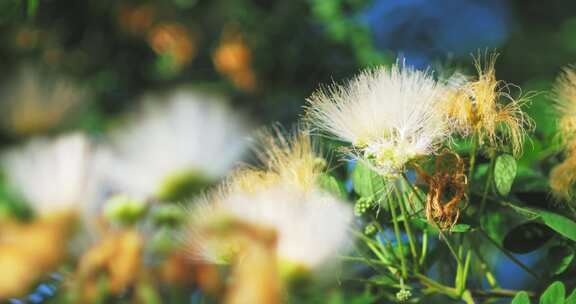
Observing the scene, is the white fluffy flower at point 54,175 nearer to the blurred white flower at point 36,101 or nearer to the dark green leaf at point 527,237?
the blurred white flower at point 36,101

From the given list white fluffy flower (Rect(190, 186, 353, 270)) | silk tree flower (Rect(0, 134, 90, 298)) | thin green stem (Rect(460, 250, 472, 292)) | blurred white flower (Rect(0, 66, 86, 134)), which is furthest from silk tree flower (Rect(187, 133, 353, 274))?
blurred white flower (Rect(0, 66, 86, 134))

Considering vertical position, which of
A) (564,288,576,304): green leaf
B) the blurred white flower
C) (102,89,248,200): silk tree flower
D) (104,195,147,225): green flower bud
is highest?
the blurred white flower

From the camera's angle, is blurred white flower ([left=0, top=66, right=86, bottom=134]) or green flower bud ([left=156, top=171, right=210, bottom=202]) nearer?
green flower bud ([left=156, top=171, right=210, bottom=202])

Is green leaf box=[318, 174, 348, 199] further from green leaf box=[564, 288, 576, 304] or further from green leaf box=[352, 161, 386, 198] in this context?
green leaf box=[564, 288, 576, 304]

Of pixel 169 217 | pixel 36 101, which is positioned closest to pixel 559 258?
pixel 169 217

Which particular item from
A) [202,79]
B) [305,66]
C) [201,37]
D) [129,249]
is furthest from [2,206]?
[201,37]

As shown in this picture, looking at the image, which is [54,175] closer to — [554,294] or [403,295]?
[403,295]

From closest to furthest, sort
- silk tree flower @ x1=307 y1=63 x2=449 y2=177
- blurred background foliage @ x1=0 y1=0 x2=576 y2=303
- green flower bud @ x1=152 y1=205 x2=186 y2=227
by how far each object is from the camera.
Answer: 1. silk tree flower @ x1=307 y1=63 x2=449 y2=177
2. green flower bud @ x1=152 y1=205 x2=186 y2=227
3. blurred background foliage @ x1=0 y1=0 x2=576 y2=303
